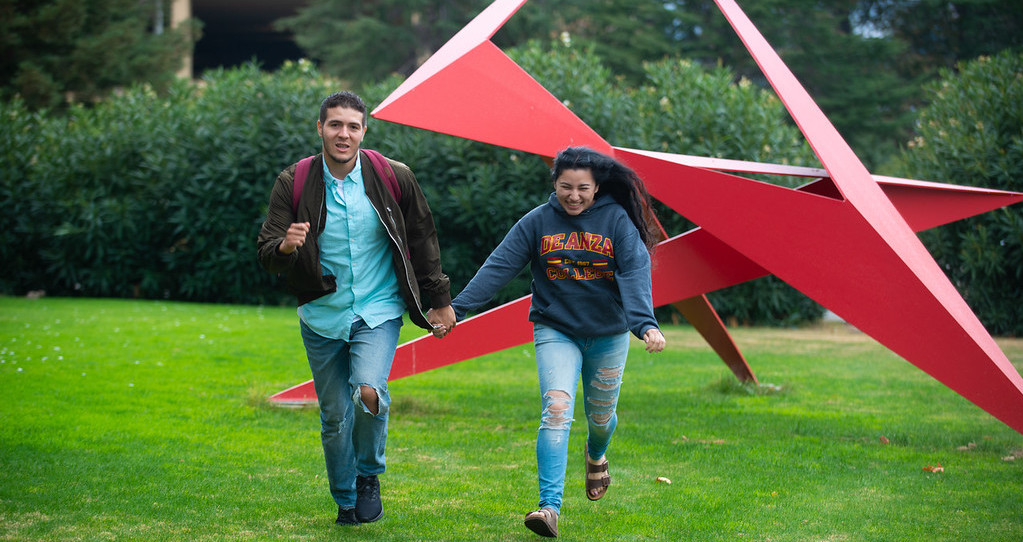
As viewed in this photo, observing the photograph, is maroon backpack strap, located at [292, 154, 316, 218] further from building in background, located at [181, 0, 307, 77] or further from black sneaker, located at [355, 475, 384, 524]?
building in background, located at [181, 0, 307, 77]

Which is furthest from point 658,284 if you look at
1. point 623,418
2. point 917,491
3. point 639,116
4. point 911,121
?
point 911,121

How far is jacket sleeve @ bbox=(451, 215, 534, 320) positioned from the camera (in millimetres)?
3887

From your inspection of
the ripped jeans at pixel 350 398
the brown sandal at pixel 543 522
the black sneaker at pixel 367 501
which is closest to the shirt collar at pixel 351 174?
the ripped jeans at pixel 350 398

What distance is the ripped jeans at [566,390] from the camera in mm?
3566

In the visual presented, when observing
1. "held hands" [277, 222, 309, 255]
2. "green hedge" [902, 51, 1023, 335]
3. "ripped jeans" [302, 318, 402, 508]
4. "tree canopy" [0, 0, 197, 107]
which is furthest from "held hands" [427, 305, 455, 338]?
"tree canopy" [0, 0, 197, 107]

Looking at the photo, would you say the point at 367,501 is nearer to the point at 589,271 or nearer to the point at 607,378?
the point at 607,378

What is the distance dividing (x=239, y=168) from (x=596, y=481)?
10.1m

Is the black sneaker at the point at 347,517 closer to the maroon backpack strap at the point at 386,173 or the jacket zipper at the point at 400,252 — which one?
the jacket zipper at the point at 400,252

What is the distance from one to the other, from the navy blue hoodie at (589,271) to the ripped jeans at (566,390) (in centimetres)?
7

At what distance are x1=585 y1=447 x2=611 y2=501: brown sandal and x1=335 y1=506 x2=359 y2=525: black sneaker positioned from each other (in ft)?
3.11

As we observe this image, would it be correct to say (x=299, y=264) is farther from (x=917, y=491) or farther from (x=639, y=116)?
(x=639, y=116)

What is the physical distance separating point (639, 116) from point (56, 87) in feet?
43.1

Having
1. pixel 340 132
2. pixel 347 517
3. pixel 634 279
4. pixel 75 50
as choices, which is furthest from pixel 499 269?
pixel 75 50

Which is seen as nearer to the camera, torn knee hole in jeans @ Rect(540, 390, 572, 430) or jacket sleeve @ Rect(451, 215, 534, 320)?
torn knee hole in jeans @ Rect(540, 390, 572, 430)
